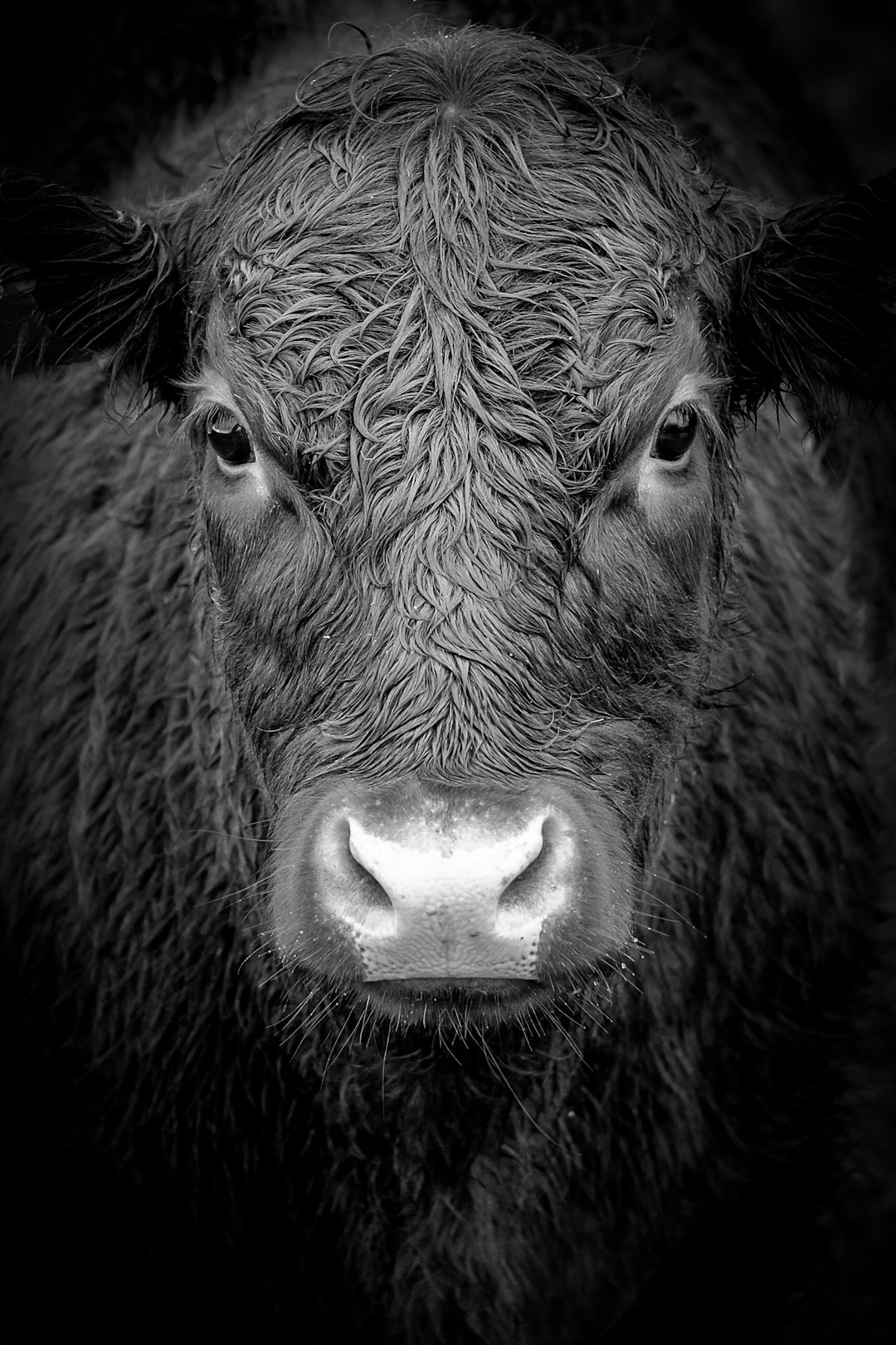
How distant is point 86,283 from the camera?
335cm

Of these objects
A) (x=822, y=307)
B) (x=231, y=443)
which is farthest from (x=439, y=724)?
(x=822, y=307)

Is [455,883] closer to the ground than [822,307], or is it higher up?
closer to the ground

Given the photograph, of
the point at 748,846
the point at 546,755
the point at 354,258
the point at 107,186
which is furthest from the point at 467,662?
the point at 107,186

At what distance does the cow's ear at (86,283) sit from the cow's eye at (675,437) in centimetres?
127

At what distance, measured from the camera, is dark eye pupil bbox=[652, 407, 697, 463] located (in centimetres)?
301

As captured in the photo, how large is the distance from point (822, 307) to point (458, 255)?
93cm

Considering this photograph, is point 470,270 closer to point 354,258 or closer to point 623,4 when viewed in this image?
point 354,258

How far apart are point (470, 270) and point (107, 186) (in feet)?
9.93

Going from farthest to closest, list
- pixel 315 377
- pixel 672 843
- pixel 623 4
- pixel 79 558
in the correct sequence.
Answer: pixel 623 4, pixel 79 558, pixel 672 843, pixel 315 377

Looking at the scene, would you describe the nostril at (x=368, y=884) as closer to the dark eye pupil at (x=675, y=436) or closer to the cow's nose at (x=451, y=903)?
the cow's nose at (x=451, y=903)

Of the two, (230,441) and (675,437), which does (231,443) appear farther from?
(675,437)

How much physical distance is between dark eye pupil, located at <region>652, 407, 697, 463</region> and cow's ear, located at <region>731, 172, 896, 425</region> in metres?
0.38

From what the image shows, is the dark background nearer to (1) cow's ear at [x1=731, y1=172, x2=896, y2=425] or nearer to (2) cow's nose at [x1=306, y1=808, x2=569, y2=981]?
(1) cow's ear at [x1=731, y1=172, x2=896, y2=425]

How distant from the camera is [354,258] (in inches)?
114
